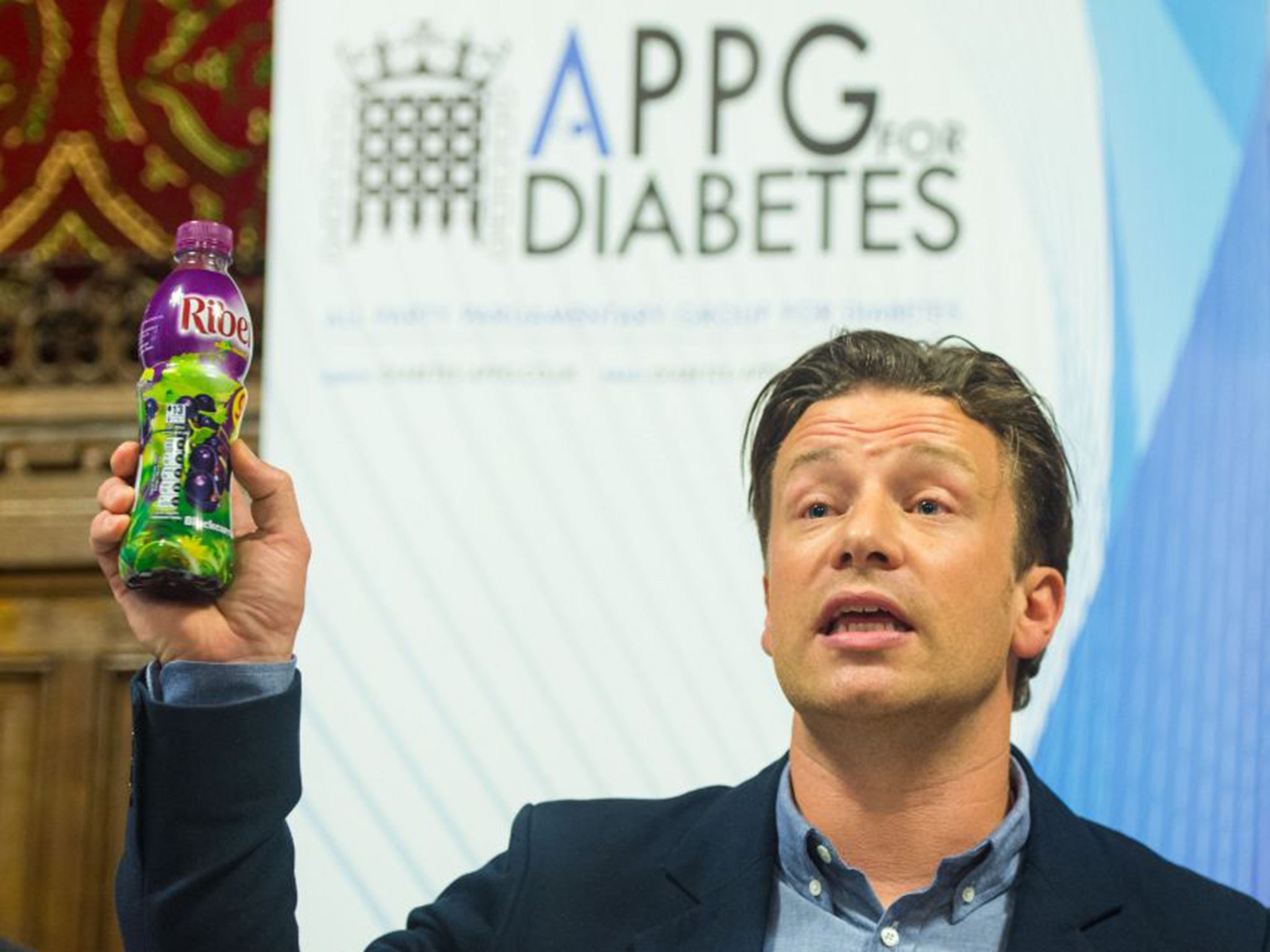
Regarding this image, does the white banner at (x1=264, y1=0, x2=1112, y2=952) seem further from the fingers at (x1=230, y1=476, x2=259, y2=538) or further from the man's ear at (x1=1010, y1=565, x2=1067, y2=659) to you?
the fingers at (x1=230, y1=476, x2=259, y2=538)

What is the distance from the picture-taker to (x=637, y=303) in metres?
2.60

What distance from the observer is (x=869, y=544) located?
1901 mm

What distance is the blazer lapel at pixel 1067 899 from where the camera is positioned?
1859 mm

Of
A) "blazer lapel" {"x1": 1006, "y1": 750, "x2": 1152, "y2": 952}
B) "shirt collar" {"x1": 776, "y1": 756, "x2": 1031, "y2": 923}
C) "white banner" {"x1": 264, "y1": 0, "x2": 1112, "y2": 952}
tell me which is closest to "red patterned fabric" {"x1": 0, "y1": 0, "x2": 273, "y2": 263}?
"white banner" {"x1": 264, "y1": 0, "x2": 1112, "y2": 952}

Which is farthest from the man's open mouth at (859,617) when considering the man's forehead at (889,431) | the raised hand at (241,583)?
the raised hand at (241,583)

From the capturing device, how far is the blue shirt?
186 centimetres

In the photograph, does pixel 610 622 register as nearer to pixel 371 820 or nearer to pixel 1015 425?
pixel 371 820

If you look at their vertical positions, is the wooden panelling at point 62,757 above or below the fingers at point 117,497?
below

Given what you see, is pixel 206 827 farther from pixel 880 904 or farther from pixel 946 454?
pixel 946 454

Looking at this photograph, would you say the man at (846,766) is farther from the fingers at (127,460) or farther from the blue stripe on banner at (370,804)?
the blue stripe on banner at (370,804)

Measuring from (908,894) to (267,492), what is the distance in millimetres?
687

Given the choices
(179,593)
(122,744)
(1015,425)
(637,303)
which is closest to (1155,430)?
(1015,425)

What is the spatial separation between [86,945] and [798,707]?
4.72ft

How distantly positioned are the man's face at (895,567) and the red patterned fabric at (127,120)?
4.10 feet
